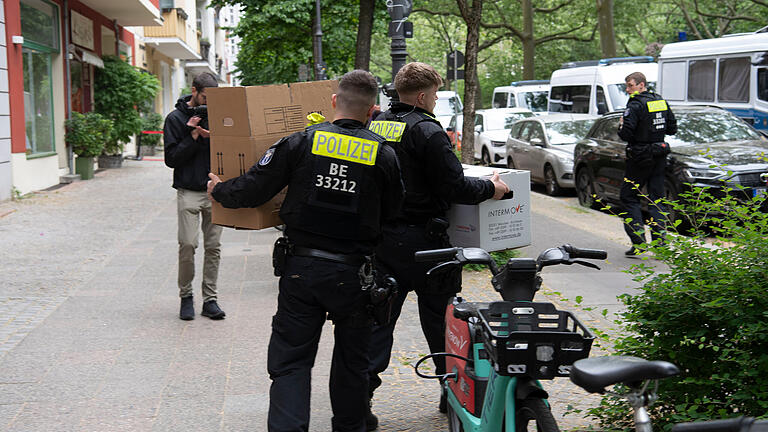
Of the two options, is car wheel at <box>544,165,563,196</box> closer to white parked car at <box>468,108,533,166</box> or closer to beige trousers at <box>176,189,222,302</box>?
white parked car at <box>468,108,533,166</box>

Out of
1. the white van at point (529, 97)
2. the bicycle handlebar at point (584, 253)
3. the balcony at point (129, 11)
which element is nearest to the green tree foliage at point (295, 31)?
the balcony at point (129, 11)

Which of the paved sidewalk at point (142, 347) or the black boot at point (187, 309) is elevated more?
the black boot at point (187, 309)

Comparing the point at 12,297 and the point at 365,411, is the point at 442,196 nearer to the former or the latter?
the point at 365,411

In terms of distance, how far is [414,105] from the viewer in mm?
4605

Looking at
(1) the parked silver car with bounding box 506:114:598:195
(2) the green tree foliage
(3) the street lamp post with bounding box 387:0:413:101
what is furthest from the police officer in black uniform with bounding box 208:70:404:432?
(2) the green tree foliage

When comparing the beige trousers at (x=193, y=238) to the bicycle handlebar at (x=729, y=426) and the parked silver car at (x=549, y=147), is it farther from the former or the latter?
the parked silver car at (x=549, y=147)

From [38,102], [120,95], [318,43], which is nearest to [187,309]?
[38,102]

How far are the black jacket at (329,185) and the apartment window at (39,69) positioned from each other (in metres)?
14.1

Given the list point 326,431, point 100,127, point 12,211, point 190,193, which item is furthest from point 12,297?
point 100,127

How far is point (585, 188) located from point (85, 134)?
10984mm

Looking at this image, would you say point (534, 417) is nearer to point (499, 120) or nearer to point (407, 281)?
point (407, 281)

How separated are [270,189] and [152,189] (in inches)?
569

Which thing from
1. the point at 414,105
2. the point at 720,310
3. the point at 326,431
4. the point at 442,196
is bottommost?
the point at 326,431

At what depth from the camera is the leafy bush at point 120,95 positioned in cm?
2284
